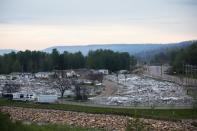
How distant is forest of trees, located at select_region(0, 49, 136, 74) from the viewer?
11631 cm

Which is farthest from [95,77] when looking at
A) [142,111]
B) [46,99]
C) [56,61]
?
[142,111]

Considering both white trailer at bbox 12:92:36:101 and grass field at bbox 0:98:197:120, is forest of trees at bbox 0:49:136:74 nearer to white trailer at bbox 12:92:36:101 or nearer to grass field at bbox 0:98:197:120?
white trailer at bbox 12:92:36:101

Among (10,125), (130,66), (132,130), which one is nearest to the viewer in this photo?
(132,130)

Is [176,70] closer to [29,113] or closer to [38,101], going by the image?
[38,101]

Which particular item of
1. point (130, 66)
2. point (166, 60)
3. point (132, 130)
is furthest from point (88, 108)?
point (166, 60)

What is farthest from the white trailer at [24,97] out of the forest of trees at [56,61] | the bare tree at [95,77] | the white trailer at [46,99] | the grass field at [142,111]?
the forest of trees at [56,61]

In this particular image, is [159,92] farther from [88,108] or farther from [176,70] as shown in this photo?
[176,70]

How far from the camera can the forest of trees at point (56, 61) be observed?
116 m

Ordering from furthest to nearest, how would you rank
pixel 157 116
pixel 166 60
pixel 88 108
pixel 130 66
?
pixel 166 60, pixel 130 66, pixel 88 108, pixel 157 116

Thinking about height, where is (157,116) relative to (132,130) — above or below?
below

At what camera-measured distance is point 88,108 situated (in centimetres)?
4356

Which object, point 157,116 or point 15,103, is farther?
point 15,103

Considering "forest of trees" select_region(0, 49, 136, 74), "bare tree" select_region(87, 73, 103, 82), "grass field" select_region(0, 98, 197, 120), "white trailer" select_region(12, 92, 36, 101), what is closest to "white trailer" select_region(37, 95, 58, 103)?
"white trailer" select_region(12, 92, 36, 101)

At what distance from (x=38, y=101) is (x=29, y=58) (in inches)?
2932
